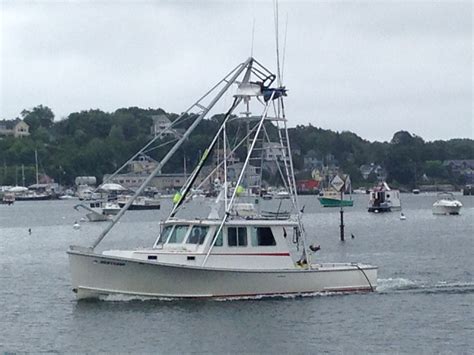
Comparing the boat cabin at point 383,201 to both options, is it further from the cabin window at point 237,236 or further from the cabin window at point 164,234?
the cabin window at point 237,236

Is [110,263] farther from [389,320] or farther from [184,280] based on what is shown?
[389,320]

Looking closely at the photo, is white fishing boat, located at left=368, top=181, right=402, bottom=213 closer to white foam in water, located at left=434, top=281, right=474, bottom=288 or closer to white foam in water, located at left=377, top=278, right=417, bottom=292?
white foam in water, located at left=434, top=281, right=474, bottom=288

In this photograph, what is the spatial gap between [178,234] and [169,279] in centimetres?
183

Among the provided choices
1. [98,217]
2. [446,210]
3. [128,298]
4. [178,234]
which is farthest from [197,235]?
[446,210]

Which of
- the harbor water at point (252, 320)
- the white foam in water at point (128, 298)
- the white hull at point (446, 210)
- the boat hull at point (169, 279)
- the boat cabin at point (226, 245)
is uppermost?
the boat cabin at point (226, 245)

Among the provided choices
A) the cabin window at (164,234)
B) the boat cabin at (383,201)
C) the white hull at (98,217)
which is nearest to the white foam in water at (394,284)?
the cabin window at (164,234)

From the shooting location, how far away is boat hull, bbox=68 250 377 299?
4116 cm

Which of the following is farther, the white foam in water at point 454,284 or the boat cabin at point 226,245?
the white foam in water at point 454,284

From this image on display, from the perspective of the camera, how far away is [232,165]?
49562 mm

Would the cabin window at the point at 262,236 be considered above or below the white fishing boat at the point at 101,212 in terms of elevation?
above

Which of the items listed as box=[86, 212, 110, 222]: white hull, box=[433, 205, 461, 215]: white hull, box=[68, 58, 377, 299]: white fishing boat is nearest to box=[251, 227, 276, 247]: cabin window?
box=[68, 58, 377, 299]: white fishing boat

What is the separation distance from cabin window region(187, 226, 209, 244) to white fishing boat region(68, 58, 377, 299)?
34mm

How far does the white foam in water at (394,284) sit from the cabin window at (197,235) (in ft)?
27.3

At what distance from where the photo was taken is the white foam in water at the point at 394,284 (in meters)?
47.8
